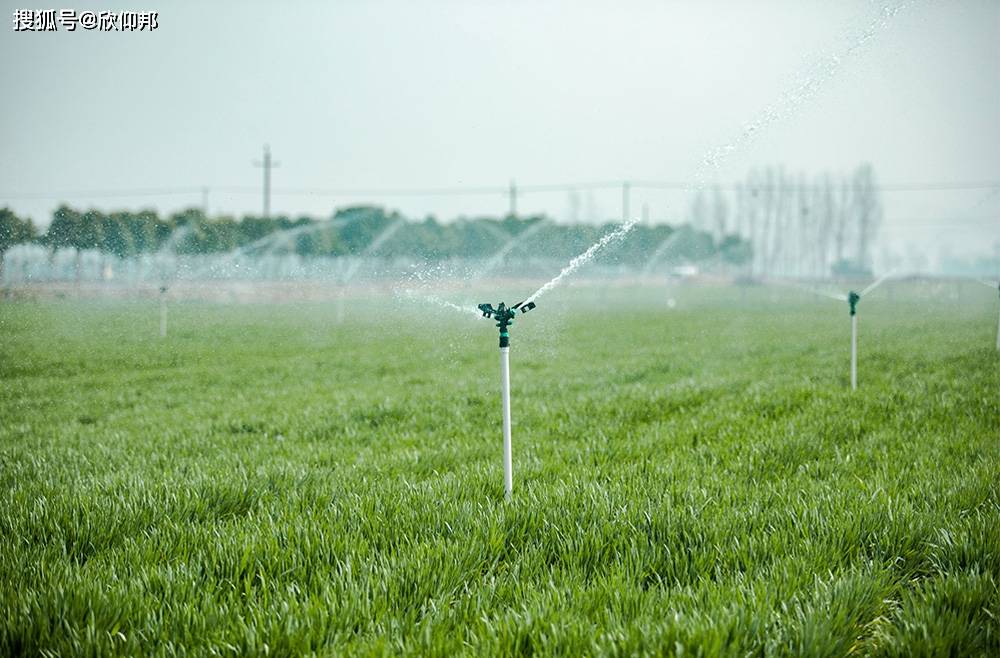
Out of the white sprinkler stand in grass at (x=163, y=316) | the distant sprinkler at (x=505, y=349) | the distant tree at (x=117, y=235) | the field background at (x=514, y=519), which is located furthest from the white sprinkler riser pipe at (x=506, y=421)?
the white sprinkler stand in grass at (x=163, y=316)

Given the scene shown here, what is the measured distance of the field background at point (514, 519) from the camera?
2723mm

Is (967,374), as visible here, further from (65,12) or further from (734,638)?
(65,12)

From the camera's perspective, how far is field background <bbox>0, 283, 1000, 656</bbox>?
2.72 m

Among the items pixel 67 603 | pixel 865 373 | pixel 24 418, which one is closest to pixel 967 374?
pixel 865 373

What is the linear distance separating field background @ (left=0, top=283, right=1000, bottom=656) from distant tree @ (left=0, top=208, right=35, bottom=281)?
2.11m

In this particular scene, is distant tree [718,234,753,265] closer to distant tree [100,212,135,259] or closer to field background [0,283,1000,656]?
distant tree [100,212,135,259]

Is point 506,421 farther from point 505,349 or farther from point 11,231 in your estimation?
point 11,231

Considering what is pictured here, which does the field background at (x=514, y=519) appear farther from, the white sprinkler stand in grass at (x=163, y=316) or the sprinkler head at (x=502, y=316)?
the white sprinkler stand in grass at (x=163, y=316)

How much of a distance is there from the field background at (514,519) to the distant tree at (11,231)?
2.11 meters

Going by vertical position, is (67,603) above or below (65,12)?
below

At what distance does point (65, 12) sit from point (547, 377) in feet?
26.2

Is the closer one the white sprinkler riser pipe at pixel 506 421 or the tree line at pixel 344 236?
the white sprinkler riser pipe at pixel 506 421

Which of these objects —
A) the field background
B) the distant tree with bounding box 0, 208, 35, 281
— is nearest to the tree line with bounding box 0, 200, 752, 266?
the distant tree with bounding box 0, 208, 35, 281

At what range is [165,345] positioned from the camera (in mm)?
15484
